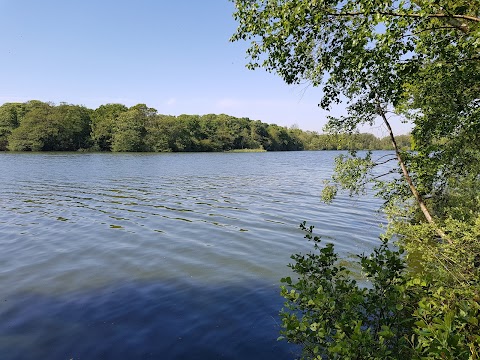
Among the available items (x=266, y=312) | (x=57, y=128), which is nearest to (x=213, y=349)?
(x=266, y=312)

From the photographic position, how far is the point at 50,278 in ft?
32.2

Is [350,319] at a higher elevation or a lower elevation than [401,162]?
lower

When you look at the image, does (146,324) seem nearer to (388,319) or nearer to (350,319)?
(350,319)

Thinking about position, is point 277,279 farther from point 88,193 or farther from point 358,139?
point 88,193

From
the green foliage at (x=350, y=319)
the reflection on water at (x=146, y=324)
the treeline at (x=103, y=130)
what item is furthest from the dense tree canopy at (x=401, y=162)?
the treeline at (x=103, y=130)

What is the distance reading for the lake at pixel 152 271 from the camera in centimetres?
684

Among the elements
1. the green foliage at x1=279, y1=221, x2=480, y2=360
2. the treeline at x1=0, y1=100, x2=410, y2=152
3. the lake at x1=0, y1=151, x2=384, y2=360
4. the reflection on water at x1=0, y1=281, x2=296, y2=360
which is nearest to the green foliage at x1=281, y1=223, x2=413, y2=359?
the green foliage at x1=279, y1=221, x2=480, y2=360

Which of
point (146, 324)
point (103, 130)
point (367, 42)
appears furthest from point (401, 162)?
point (103, 130)

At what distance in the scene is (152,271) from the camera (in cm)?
1058

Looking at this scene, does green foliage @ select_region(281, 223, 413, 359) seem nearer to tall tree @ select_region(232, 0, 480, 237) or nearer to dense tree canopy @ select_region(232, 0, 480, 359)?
dense tree canopy @ select_region(232, 0, 480, 359)

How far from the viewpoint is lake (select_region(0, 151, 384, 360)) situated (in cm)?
684

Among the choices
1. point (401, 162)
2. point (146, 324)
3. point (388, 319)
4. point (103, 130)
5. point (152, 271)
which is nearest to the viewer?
point (388, 319)

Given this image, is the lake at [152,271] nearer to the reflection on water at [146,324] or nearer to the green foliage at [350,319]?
the reflection on water at [146,324]

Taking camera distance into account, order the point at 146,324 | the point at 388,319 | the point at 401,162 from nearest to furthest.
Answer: the point at 388,319
the point at 146,324
the point at 401,162
